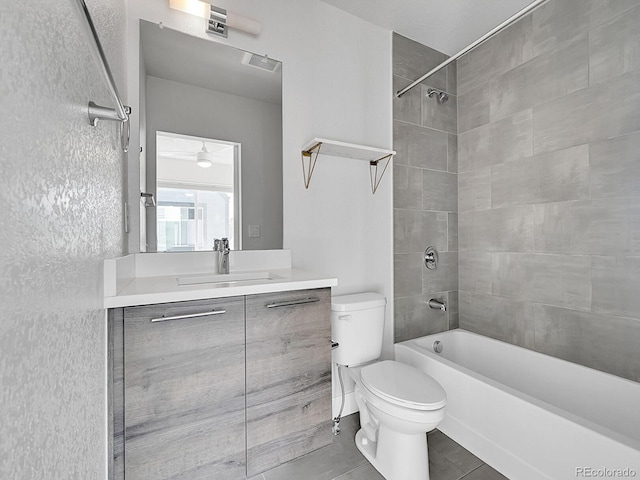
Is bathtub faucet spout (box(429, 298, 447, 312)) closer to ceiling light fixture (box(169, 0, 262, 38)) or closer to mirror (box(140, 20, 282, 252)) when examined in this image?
mirror (box(140, 20, 282, 252))

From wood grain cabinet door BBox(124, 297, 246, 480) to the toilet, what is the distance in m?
0.63

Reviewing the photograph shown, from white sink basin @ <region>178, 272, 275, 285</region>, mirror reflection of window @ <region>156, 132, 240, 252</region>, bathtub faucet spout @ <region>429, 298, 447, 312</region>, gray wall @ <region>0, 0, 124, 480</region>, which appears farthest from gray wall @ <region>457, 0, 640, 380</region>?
gray wall @ <region>0, 0, 124, 480</region>

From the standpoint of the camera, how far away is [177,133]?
1.55 metres

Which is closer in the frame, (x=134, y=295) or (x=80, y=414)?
(x=80, y=414)

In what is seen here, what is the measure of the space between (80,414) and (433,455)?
1622mm

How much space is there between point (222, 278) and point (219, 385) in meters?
0.51

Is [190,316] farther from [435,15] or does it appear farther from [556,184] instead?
[435,15]

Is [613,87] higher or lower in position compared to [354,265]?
higher

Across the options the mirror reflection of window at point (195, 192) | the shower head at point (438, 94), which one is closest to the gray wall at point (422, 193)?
the shower head at point (438, 94)

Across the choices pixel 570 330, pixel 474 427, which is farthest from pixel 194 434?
pixel 570 330

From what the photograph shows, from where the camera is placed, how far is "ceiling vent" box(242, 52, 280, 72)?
1693 mm

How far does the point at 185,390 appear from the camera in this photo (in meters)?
1.10

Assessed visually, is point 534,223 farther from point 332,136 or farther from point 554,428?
point 332,136

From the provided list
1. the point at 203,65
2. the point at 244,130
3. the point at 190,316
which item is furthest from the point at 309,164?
the point at 190,316
